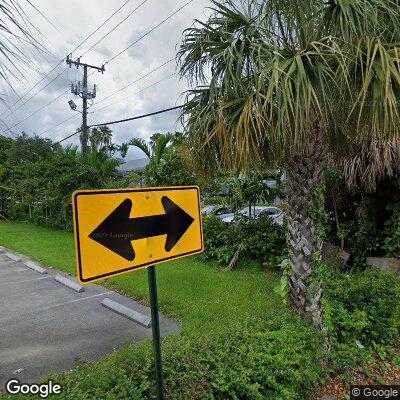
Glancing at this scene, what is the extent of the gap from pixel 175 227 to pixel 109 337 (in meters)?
3.08

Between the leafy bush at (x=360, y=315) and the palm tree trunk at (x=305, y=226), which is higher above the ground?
the palm tree trunk at (x=305, y=226)

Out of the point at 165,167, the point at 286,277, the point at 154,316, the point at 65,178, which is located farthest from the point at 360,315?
the point at 65,178

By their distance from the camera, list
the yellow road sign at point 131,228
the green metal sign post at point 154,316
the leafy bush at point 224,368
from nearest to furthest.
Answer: the yellow road sign at point 131,228 → the green metal sign post at point 154,316 → the leafy bush at point 224,368

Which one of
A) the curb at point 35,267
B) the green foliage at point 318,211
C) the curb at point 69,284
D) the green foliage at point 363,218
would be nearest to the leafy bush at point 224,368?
the green foliage at point 318,211

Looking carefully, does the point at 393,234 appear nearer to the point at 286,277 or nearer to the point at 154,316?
the point at 286,277

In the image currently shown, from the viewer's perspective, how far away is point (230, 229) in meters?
8.06

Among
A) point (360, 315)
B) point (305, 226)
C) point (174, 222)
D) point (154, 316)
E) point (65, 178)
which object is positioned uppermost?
point (65, 178)

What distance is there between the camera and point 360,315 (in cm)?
368

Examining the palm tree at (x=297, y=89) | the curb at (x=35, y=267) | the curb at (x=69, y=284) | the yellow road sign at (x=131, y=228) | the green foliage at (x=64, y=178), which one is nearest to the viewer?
the yellow road sign at (x=131, y=228)

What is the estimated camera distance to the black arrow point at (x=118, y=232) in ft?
4.65

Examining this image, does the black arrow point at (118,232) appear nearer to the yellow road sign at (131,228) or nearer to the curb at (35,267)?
the yellow road sign at (131,228)

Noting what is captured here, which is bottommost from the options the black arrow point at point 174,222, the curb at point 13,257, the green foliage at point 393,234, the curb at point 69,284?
the curb at point 13,257

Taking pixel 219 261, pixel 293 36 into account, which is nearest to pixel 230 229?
pixel 219 261

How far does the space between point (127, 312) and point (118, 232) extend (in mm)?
3803
